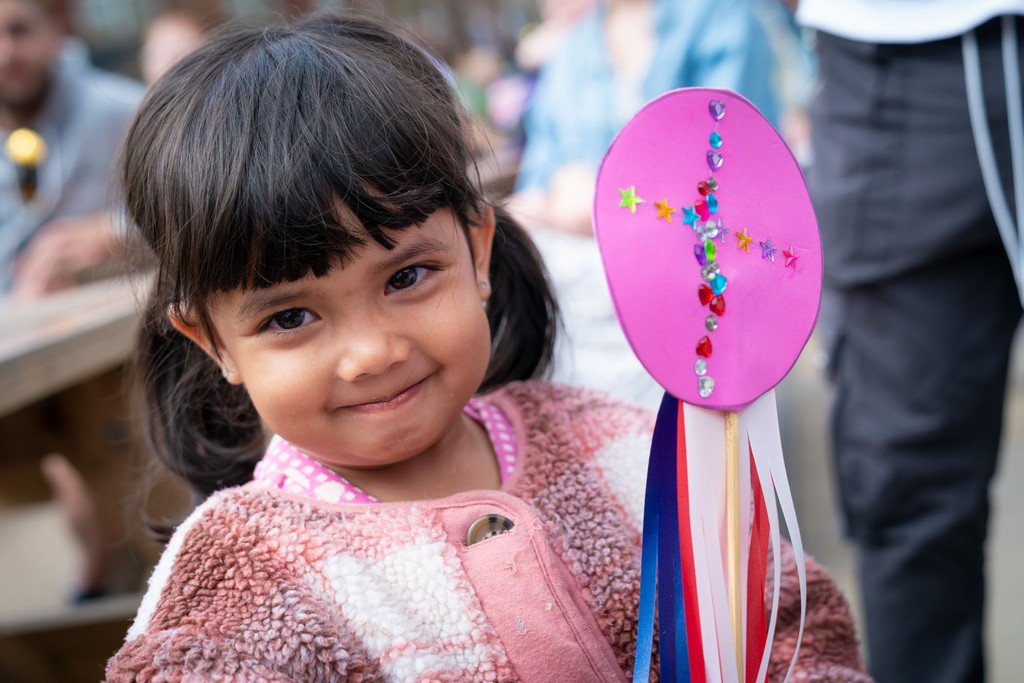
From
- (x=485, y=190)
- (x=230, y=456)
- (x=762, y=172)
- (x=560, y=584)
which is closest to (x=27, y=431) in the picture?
(x=230, y=456)

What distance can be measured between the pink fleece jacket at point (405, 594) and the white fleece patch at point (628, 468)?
0.8 inches

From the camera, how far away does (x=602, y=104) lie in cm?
Answer: 243

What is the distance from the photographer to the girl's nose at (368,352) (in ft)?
2.99

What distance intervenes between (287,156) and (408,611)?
16.2 inches

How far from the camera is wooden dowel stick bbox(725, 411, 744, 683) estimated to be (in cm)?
88

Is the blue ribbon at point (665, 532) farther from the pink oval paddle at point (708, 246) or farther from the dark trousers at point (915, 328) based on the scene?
the dark trousers at point (915, 328)

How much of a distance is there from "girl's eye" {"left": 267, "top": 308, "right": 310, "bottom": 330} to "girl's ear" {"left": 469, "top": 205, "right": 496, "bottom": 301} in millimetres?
→ 202

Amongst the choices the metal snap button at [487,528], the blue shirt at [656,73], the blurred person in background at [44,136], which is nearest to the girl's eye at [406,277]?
the metal snap button at [487,528]

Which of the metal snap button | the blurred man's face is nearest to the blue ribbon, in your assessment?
the metal snap button

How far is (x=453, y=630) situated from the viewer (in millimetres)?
924

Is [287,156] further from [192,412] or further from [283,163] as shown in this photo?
[192,412]

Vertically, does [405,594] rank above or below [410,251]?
below

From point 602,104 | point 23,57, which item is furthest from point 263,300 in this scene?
point 23,57

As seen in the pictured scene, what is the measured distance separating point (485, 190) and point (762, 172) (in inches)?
15.9
